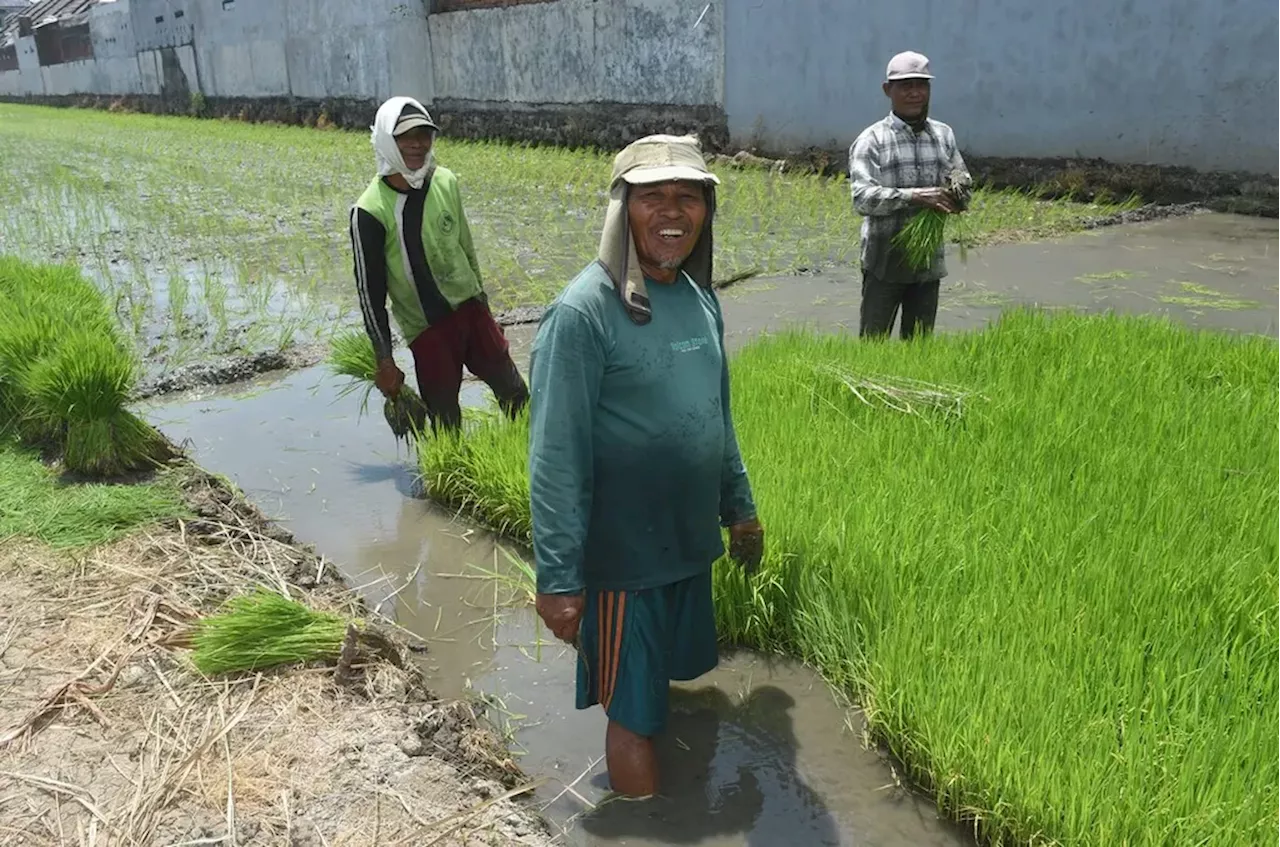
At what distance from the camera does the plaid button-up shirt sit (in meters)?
4.47

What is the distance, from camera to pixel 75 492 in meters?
3.82

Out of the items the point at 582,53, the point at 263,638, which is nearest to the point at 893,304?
the point at 263,638

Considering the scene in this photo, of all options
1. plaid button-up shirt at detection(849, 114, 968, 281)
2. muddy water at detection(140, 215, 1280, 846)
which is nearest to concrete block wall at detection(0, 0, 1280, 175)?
muddy water at detection(140, 215, 1280, 846)

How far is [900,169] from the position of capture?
4.49 m

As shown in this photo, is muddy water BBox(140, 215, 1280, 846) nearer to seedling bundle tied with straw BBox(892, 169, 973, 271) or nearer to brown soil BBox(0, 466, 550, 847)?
brown soil BBox(0, 466, 550, 847)

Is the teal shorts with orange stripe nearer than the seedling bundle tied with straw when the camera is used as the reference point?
Yes

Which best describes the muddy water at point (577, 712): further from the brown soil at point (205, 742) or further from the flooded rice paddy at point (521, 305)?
the brown soil at point (205, 742)

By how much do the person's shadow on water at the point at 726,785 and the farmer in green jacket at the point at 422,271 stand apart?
6.04ft

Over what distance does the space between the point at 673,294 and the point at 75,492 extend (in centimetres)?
285

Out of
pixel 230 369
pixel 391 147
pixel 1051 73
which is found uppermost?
pixel 1051 73

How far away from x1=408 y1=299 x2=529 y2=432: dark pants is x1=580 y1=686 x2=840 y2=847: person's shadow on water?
181 cm

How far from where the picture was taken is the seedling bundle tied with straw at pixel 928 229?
4.39 meters

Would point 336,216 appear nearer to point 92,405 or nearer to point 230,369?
point 230,369

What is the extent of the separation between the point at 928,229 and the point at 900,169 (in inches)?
12.5
